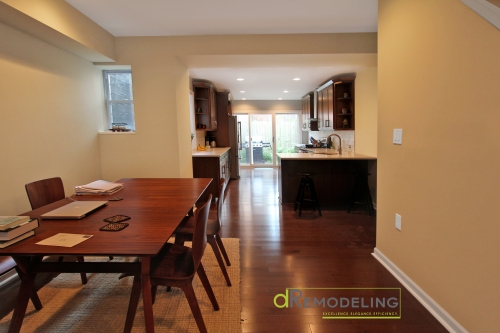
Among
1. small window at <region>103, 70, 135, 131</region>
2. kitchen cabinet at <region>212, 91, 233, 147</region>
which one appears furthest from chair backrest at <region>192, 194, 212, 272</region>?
kitchen cabinet at <region>212, 91, 233, 147</region>

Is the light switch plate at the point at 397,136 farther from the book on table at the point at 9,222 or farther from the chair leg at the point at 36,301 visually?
the chair leg at the point at 36,301

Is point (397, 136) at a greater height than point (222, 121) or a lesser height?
lesser

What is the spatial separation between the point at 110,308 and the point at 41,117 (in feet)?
6.40

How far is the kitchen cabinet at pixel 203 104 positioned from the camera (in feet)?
18.9

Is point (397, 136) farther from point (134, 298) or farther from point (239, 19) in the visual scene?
point (134, 298)

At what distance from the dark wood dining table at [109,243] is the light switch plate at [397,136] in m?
1.75

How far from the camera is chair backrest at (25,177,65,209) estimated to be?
80.4 inches

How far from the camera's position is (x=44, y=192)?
2188 millimetres

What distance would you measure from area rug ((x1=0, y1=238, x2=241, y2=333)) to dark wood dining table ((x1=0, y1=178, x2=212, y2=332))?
443 millimetres

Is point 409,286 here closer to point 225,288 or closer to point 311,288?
point 311,288

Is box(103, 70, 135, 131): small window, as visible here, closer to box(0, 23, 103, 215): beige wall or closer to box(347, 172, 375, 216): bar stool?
box(0, 23, 103, 215): beige wall

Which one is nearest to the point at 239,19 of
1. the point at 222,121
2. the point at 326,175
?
the point at 326,175

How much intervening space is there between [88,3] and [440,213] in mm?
3506

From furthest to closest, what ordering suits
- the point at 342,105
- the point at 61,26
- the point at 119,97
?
the point at 342,105
the point at 119,97
the point at 61,26
